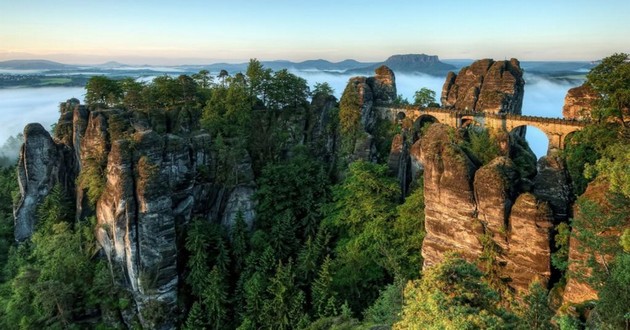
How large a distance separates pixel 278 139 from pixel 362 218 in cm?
1394

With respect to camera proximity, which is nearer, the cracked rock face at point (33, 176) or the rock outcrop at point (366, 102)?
→ the cracked rock face at point (33, 176)

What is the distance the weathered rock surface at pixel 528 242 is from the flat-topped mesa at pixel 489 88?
949 inches

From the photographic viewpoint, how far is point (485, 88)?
45.8 m

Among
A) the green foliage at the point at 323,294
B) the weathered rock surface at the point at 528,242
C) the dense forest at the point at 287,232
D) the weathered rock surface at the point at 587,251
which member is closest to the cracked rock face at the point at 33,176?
the dense forest at the point at 287,232

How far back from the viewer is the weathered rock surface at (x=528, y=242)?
71.3ft

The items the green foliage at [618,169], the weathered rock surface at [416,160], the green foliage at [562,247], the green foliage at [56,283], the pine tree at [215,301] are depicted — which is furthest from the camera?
the weathered rock surface at [416,160]

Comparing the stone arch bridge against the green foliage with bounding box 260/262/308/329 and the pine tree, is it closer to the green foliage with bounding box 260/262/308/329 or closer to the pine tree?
the green foliage with bounding box 260/262/308/329

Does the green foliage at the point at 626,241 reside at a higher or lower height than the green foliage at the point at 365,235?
higher

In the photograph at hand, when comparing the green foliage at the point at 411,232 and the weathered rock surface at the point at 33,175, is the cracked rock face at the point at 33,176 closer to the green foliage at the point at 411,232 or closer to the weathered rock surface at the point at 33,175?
the weathered rock surface at the point at 33,175

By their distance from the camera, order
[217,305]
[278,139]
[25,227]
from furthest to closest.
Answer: [278,139], [25,227], [217,305]

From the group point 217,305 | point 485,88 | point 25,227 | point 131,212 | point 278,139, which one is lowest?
point 217,305

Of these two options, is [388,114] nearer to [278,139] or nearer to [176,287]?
[278,139]

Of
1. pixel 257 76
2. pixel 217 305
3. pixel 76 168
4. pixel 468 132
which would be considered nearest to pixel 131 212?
pixel 217 305

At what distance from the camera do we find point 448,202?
25188 millimetres
